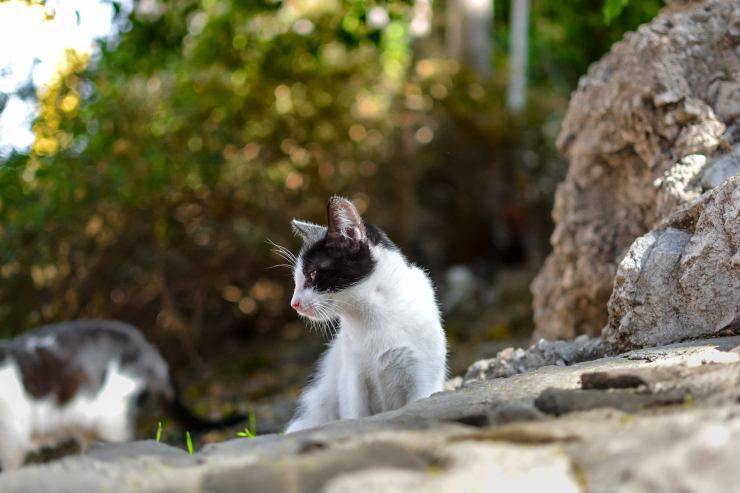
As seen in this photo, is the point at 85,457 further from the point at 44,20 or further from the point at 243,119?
the point at 243,119

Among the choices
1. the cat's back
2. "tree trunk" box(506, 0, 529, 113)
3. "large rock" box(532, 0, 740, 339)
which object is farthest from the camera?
"tree trunk" box(506, 0, 529, 113)

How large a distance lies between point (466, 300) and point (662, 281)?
681cm

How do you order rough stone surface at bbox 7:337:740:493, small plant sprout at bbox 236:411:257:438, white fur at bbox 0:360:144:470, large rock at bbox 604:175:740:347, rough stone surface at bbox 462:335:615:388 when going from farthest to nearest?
white fur at bbox 0:360:144:470, rough stone surface at bbox 462:335:615:388, small plant sprout at bbox 236:411:257:438, large rock at bbox 604:175:740:347, rough stone surface at bbox 7:337:740:493

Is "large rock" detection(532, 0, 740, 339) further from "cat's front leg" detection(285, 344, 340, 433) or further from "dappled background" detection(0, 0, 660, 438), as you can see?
"dappled background" detection(0, 0, 660, 438)

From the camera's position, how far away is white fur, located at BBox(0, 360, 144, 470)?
16.3 feet

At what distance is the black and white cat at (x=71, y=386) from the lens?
16.6 ft

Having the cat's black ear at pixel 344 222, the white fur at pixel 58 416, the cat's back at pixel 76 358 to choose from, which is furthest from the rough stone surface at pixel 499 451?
the cat's back at pixel 76 358

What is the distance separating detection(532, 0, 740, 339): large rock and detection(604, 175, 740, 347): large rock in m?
0.57

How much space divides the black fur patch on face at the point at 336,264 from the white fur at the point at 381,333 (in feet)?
0.11

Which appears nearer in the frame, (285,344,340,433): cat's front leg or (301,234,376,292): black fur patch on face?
(301,234,376,292): black fur patch on face

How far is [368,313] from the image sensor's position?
3.81 metres

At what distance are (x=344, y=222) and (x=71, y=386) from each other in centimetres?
250

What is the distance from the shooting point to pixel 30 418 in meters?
5.09

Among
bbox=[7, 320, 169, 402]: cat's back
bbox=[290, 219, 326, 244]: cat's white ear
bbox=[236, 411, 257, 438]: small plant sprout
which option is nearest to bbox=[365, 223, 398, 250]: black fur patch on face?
bbox=[290, 219, 326, 244]: cat's white ear
